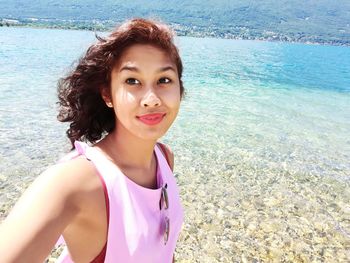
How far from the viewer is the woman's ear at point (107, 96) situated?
1.71 metres

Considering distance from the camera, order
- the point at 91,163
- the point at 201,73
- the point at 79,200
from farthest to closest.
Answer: the point at 201,73, the point at 91,163, the point at 79,200

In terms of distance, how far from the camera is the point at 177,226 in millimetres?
1821

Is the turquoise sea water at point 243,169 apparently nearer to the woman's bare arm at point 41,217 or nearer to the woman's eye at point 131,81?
the woman's eye at point 131,81

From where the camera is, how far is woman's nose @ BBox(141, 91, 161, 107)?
1558 mm

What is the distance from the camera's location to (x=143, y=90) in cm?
158

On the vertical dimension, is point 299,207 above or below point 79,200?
below

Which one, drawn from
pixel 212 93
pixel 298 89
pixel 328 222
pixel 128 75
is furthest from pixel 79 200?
pixel 298 89

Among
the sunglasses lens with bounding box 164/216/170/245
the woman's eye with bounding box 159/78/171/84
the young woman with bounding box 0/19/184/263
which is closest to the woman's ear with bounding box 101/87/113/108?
the young woman with bounding box 0/19/184/263

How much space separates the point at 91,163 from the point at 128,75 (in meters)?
0.42

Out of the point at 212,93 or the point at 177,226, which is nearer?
the point at 177,226

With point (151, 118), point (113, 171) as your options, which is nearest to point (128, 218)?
point (113, 171)

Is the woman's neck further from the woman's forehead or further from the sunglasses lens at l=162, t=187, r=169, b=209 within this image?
the woman's forehead

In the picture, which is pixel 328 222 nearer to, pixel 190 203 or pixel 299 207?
pixel 299 207

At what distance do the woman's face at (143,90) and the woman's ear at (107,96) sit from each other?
0.06 m
